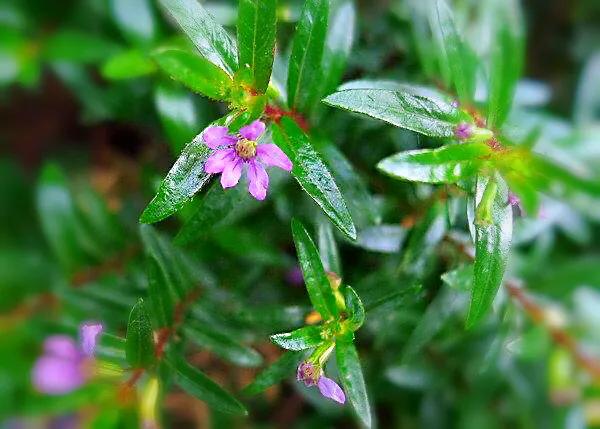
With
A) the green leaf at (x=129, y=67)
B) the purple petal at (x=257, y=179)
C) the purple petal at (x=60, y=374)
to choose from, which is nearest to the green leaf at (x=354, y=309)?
the purple petal at (x=257, y=179)

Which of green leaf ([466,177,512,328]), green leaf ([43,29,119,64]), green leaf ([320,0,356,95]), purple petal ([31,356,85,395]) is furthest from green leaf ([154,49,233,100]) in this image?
purple petal ([31,356,85,395])

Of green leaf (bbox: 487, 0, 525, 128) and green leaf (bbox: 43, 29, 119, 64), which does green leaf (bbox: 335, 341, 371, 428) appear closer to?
green leaf (bbox: 487, 0, 525, 128)

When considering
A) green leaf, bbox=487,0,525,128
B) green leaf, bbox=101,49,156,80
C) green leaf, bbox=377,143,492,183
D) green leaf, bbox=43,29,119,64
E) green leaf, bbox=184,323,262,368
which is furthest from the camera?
green leaf, bbox=43,29,119,64

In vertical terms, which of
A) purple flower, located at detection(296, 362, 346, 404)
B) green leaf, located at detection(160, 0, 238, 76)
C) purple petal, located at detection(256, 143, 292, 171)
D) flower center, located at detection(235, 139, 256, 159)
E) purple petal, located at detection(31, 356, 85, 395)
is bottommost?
purple petal, located at detection(31, 356, 85, 395)

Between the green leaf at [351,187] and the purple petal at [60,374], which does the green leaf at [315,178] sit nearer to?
the green leaf at [351,187]

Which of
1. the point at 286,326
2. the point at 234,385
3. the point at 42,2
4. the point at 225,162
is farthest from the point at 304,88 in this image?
the point at 42,2

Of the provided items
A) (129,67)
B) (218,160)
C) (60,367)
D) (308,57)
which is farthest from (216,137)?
(60,367)

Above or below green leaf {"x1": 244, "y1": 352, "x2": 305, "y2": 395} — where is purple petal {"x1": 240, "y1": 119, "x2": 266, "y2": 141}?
above

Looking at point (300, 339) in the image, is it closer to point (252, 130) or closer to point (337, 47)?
point (252, 130)
